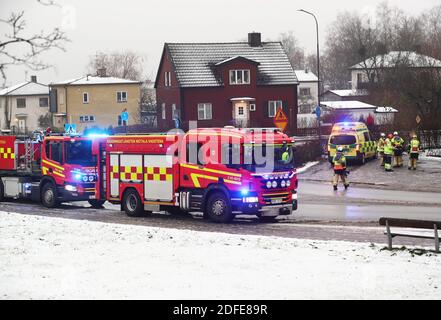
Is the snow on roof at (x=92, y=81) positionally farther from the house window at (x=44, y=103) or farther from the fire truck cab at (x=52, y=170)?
the fire truck cab at (x=52, y=170)

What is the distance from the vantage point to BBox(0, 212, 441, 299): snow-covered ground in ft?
38.0

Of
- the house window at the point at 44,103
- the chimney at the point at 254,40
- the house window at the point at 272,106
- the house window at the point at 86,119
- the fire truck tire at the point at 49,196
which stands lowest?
the fire truck tire at the point at 49,196

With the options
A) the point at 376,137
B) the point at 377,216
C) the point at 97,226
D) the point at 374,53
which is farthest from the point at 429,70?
the point at 374,53

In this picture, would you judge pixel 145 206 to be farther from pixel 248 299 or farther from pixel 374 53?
pixel 374 53

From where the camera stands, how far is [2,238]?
17.0 meters

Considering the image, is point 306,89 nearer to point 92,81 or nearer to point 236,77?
point 92,81

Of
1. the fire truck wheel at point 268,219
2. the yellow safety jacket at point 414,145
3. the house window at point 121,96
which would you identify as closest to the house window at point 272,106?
the house window at point 121,96

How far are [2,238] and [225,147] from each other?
6.66 m

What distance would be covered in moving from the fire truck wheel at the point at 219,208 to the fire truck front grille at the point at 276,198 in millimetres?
1022

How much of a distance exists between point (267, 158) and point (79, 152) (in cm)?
812

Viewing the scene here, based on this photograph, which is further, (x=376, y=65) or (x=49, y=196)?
(x=376, y=65)

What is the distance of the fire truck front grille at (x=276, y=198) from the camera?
20.9 metres

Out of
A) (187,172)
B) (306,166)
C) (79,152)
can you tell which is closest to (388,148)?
(306,166)

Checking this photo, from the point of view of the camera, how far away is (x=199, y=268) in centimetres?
1338
